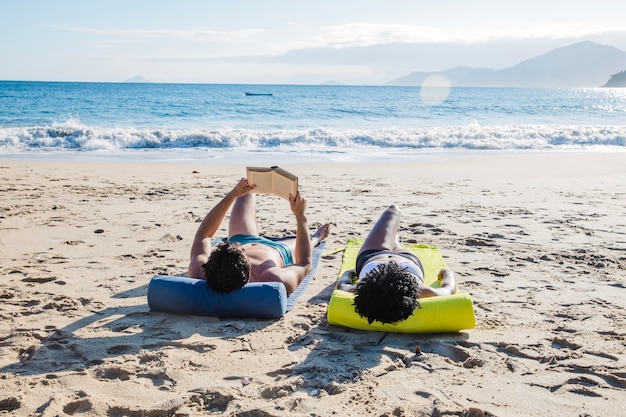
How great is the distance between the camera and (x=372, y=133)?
822 inches

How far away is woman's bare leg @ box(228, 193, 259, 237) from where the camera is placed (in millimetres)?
5426

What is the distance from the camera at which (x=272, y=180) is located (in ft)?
16.7

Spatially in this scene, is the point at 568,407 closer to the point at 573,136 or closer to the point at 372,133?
the point at 372,133

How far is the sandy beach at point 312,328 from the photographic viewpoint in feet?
10.4

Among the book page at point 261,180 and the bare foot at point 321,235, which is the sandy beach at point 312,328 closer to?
the bare foot at point 321,235

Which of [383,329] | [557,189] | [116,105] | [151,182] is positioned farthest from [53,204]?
[116,105]

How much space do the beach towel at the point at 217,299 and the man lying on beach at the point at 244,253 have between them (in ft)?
0.30

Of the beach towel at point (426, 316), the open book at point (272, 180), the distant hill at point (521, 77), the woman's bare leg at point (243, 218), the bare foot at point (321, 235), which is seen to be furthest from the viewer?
the distant hill at point (521, 77)

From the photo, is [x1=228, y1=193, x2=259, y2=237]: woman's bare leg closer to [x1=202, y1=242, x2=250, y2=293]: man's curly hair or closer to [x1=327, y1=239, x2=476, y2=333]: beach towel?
[x1=202, y1=242, x2=250, y2=293]: man's curly hair

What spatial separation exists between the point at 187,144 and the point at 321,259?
1363cm

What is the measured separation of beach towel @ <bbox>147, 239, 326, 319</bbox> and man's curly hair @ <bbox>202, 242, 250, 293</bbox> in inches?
4.1

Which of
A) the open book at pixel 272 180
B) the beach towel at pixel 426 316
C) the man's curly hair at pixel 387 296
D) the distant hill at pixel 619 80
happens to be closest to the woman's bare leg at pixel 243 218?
the open book at pixel 272 180

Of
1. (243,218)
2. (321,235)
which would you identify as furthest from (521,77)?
(243,218)

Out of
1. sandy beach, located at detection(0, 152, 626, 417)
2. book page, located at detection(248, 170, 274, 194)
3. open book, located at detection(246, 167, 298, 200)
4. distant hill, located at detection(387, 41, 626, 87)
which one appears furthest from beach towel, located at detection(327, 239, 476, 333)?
distant hill, located at detection(387, 41, 626, 87)
